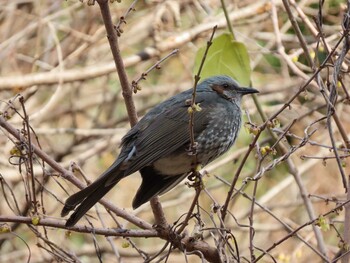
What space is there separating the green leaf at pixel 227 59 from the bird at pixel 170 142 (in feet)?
0.68

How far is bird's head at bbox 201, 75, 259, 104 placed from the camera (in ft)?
14.1

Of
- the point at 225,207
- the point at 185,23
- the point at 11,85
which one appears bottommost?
the point at 225,207

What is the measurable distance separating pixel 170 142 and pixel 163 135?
0.07m

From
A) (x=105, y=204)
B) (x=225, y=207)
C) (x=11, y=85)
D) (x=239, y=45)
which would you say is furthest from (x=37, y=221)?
(x=11, y=85)

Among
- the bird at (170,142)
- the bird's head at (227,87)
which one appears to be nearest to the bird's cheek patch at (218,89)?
the bird's head at (227,87)

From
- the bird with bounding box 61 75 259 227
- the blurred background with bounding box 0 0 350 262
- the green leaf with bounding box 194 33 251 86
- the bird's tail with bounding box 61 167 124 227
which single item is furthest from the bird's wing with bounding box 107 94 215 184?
the blurred background with bounding box 0 0 350 262

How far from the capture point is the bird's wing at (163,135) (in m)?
3.74

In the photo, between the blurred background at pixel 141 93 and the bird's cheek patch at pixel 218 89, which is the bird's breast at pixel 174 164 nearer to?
the bird's cheek patch at pixel 218 89

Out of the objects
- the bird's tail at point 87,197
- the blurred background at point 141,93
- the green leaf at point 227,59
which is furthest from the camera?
the blurred background at point 141,93

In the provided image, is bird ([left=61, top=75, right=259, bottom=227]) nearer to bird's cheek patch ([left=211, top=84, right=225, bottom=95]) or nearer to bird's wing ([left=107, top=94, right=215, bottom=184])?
bird's wing ([left=107, top=94, right=215, bottom=184])

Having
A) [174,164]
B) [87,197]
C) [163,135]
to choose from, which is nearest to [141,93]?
[163,135]

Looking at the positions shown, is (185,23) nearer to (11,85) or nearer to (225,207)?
(11,85)

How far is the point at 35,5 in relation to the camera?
6.91 m

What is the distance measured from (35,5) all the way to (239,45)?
3.22 metres
